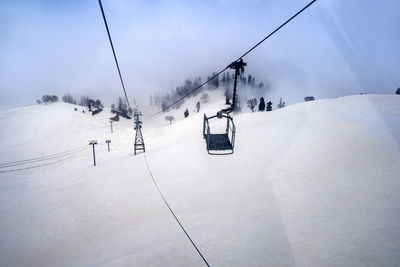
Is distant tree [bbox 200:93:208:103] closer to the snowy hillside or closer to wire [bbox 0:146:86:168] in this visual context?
wire [bbox 0:146:86:168]

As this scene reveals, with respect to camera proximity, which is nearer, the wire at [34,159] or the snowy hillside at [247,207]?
the snowy hillside at [247,207]

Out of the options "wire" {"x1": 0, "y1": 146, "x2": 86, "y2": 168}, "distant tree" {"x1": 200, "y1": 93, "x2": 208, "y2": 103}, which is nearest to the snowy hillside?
"wire" {"x1": 0, "y1": 146, "x2": 86, "y2": 168}

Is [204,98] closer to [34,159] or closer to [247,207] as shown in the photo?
[34,159]

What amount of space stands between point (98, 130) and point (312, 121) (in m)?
64.8

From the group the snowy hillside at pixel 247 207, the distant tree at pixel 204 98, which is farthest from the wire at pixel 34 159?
the distant tree at pixel 204 98

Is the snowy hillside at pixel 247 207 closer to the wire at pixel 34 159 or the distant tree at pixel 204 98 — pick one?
the wire at pixel 34 159

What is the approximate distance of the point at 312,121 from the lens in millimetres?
18891

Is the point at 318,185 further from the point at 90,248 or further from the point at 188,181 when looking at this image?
the point at 90,248

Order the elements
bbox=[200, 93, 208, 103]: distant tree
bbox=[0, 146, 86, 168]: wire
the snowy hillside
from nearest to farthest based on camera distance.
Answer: the snowy hillside, bbox=[0, 146, 86, 168]: wire, bbox=[200, 93, 208, 103]: distant tree

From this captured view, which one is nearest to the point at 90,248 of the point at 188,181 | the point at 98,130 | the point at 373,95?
the point at 188,181

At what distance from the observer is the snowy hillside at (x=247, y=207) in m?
5.32

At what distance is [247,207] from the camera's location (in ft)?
25.9

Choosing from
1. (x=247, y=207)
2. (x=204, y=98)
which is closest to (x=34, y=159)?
(x=247, y=207)

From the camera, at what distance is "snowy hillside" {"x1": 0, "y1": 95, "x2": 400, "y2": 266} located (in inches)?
210
